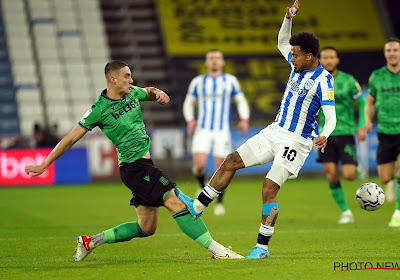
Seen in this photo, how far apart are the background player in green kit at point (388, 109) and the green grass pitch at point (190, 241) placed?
814 millimetres

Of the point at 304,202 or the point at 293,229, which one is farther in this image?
the point at 304,202

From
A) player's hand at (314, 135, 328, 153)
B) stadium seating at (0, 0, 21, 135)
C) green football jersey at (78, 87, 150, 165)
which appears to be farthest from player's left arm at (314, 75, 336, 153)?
stadium seating at (0, 0, 21, 135)

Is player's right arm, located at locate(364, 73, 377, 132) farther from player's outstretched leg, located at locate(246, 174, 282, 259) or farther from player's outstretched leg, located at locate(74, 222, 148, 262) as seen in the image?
player's outstretched leg, located at locate(74, 222, 148, 262)

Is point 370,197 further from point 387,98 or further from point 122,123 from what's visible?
point 122,123

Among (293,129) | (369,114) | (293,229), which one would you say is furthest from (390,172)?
(293,129)

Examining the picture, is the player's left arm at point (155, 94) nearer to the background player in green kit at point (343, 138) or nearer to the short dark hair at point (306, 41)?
the short dark hair at point (306, 41)

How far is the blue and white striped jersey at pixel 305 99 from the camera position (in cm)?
774

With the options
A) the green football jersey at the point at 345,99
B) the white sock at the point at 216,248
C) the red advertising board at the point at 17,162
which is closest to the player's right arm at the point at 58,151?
the white sock at the point at 216,248

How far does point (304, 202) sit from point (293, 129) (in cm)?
755

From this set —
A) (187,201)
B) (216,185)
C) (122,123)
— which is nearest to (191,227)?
(187,201)

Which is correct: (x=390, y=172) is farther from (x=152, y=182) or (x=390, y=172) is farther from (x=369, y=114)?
(x=152, y=182)

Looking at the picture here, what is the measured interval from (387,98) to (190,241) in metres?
3.58

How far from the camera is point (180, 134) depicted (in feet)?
70.8

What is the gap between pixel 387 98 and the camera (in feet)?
36.5
